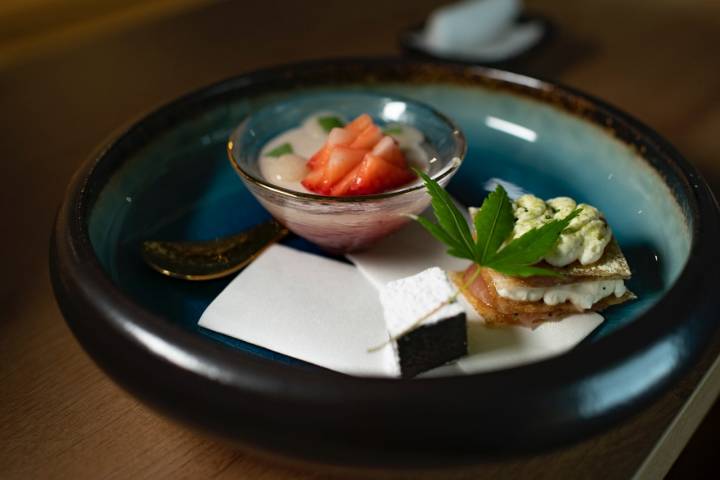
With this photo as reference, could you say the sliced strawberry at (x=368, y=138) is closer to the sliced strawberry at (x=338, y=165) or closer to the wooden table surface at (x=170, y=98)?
the sliced strawberry at (x=338, y=165)

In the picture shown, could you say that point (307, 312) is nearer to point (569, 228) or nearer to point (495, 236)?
point (495, 236)

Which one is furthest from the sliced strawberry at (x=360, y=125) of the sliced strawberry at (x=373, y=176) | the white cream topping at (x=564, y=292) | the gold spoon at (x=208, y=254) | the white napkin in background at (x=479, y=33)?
the white napkin in background at (x=479, y=33)

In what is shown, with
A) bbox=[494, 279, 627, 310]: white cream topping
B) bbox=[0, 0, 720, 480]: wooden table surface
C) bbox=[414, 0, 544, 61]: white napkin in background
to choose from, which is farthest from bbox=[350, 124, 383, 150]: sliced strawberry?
bbox=[414, 0, 544, 61]: white napkin in background

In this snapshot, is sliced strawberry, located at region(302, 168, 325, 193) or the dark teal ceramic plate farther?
sliced strawberry, located at region(302, 168, 325, 193)

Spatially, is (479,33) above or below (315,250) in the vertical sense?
above

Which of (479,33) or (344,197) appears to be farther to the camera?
(479,33)

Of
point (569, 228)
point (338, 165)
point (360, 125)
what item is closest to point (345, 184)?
point (338, 165)

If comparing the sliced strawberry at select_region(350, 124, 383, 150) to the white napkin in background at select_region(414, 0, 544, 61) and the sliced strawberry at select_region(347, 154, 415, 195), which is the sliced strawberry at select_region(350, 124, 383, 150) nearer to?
the sliced strawberry at select_region(347, 154, 415, 195)
